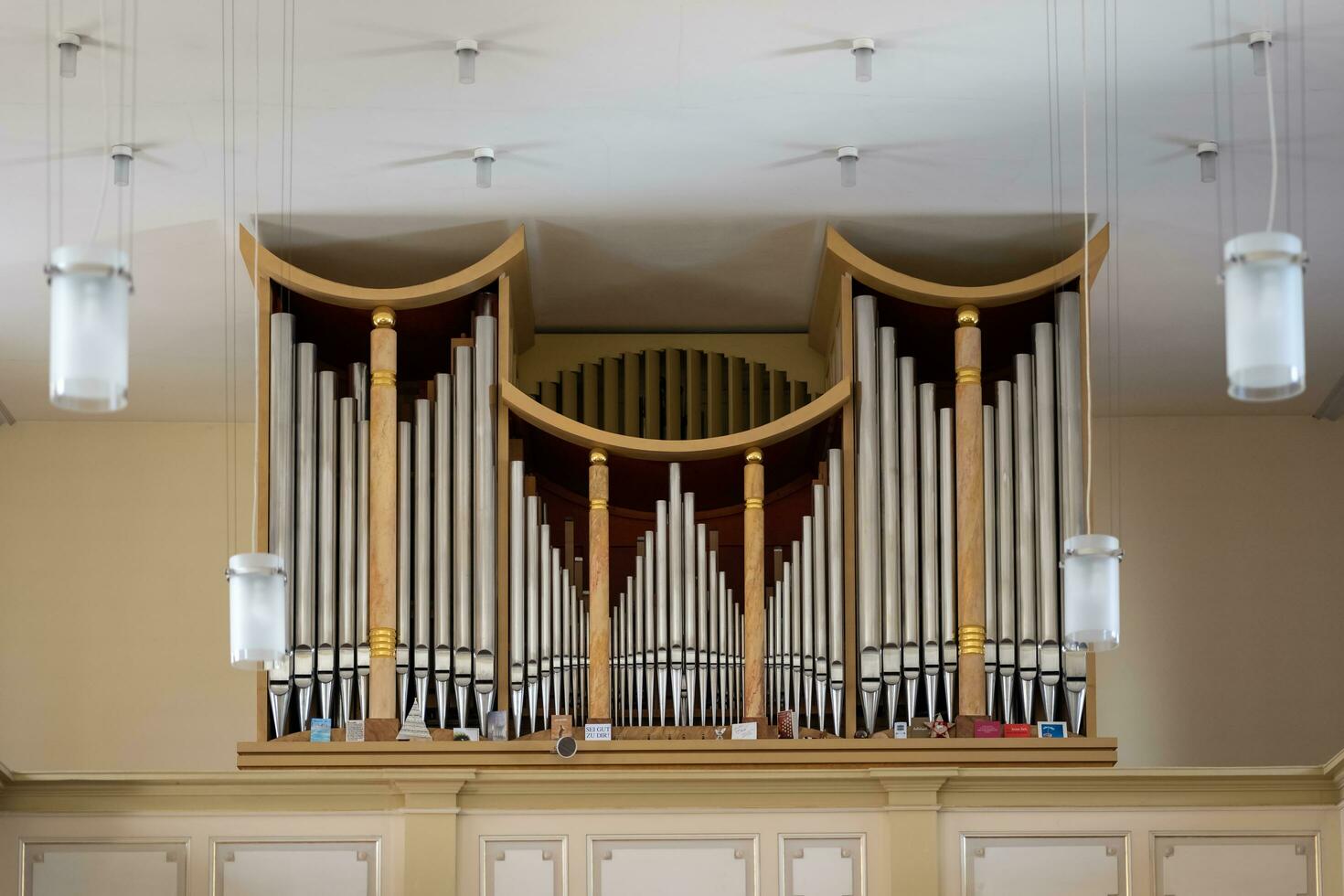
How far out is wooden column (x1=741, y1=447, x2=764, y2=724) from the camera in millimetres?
9344

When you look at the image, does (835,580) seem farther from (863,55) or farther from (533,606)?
(863,55)

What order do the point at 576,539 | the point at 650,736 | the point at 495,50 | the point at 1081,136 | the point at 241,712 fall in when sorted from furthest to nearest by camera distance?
the point at 241,712, the point at 576,539, the point at 650,736, the point at 1081,136, the point at 495,50

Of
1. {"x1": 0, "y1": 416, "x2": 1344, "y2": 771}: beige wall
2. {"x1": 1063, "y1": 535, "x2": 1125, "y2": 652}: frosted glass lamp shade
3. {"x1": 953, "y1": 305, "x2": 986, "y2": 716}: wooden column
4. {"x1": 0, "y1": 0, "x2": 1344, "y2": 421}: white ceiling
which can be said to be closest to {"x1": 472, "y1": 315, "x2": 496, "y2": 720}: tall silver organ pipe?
{"x1": 0, "y1": 0, "x2": 1344, "y2": 421}: white ceiling

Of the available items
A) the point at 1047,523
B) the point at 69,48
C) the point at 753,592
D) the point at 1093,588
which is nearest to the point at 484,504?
the point at 753,592

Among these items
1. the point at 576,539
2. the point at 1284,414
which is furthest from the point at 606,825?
the point at 1284,414

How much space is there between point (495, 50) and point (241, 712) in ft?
16.8

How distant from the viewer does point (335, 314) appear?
9.96 metres

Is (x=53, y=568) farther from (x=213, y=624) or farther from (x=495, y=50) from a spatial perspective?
(x=495, y=50)

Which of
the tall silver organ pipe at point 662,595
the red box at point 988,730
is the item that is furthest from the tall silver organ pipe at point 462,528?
the red box at point 988,730

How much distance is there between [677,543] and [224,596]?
142 inches

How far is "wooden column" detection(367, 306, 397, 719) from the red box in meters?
2.62

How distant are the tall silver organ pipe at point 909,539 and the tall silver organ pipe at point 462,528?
197 centimetres

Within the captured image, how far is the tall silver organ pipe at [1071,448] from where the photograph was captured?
30.2 feet

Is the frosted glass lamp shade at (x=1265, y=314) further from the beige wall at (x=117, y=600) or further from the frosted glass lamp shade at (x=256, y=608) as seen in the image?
the beige wall at (x=117, y=600)
